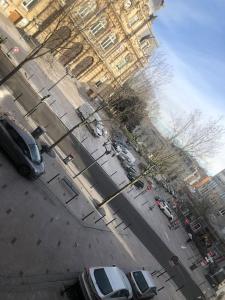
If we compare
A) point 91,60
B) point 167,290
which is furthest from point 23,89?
point 91,60

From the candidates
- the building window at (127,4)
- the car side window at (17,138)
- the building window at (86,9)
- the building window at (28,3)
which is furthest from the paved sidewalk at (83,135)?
the building window at (127,4)

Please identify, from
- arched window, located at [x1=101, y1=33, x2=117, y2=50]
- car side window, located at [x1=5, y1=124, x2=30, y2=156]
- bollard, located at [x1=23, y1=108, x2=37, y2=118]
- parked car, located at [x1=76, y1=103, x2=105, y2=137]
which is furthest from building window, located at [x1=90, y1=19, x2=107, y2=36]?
car side window, located at [x1=5, y1=124, x2=30, y2=156]

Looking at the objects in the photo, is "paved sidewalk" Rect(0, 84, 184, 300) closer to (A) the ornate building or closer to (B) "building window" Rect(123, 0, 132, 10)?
(A) the ornate building

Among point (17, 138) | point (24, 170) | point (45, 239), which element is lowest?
point (45, 239)

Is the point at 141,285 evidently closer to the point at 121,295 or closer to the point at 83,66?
the point at 121,295

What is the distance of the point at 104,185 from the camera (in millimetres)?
34500

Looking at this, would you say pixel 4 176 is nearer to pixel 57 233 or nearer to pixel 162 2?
pixel 57 233

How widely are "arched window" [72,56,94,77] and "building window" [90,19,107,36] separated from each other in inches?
156

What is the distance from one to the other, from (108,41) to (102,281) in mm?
45323

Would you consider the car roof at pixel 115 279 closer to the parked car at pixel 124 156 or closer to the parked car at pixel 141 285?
the parked car at pixel 141 285

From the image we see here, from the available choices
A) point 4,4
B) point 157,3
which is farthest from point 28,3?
point 157,3

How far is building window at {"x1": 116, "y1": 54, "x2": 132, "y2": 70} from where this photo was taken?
209ft

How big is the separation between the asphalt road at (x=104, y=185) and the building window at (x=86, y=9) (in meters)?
19.8

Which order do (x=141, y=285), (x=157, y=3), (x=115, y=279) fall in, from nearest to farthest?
(x=115, y=279), (x=141, y=285), (x=157, y=3)
